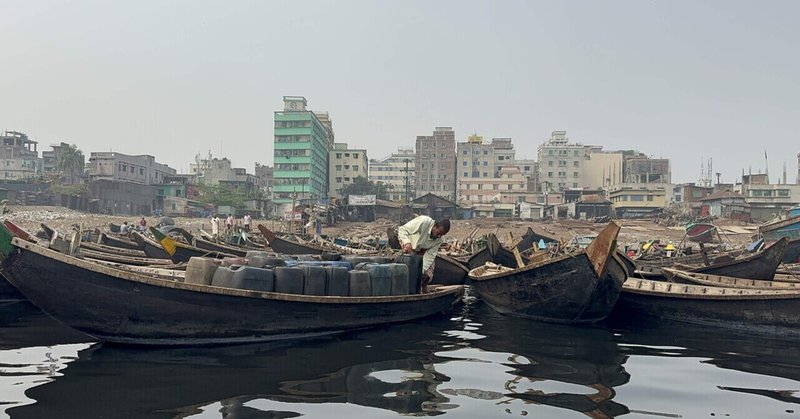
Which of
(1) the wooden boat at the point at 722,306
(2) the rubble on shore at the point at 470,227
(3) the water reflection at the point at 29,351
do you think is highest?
(2) the rubble on shore at the point at 470,227

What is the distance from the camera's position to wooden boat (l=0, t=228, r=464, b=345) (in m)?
7.89

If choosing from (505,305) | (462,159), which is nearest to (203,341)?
(505,305)

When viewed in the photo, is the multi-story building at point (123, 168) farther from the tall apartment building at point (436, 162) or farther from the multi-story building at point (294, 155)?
the tall apartment building at point (436, 162)

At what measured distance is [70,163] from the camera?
236 ft

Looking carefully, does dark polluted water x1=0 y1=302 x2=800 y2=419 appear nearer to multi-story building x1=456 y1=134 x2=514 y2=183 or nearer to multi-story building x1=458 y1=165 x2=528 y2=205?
multi-story building x1=458 y1=165 x2=528 y2=205

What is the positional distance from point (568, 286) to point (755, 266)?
6.94m

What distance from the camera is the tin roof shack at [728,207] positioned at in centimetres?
5558

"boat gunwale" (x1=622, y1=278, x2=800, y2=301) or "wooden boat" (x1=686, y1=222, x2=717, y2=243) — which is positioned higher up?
"wooden boat" (x1=686, y1=222, x2=717, y2=243)

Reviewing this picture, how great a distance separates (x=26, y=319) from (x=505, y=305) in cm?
997

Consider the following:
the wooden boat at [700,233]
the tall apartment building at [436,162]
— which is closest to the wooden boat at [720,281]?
the wooden boat at [700,233]

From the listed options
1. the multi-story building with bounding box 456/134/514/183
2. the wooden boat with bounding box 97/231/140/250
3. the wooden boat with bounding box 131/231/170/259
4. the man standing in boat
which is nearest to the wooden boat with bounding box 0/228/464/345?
the man standing in boat

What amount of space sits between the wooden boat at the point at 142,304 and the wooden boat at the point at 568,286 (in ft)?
15.5

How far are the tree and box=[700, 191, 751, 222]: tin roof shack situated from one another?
75550mm

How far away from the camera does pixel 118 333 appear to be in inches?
326
